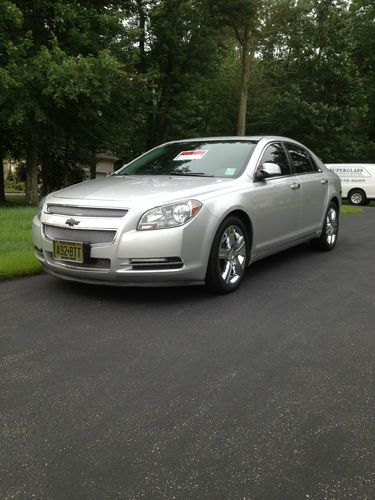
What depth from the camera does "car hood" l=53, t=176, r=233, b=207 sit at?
14.2 ft

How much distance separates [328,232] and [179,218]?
3.67 meters

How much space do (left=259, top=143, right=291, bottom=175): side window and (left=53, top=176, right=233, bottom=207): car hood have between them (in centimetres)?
98

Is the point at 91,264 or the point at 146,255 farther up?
the point at 146,255

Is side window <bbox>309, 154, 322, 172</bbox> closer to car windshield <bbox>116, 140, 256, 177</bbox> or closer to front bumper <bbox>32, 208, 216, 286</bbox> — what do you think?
car windshield <bbox>116, 140, 256, 177</bbox>

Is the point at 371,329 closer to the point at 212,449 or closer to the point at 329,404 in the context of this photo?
the point at 329,404

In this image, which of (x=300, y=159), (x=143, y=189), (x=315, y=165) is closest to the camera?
(x=143, y=189)

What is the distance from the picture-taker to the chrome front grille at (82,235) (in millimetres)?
4160

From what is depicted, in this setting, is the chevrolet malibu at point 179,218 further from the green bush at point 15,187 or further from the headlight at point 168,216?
the green bush at point 15,187

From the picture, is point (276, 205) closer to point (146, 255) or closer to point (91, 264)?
point (146, 255)

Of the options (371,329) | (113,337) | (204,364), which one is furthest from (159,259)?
(371,329)

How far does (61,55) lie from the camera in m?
15.0

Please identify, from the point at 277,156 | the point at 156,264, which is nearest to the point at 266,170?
the point at 277,156

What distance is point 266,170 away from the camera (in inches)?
204

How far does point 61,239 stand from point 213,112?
102 feet
